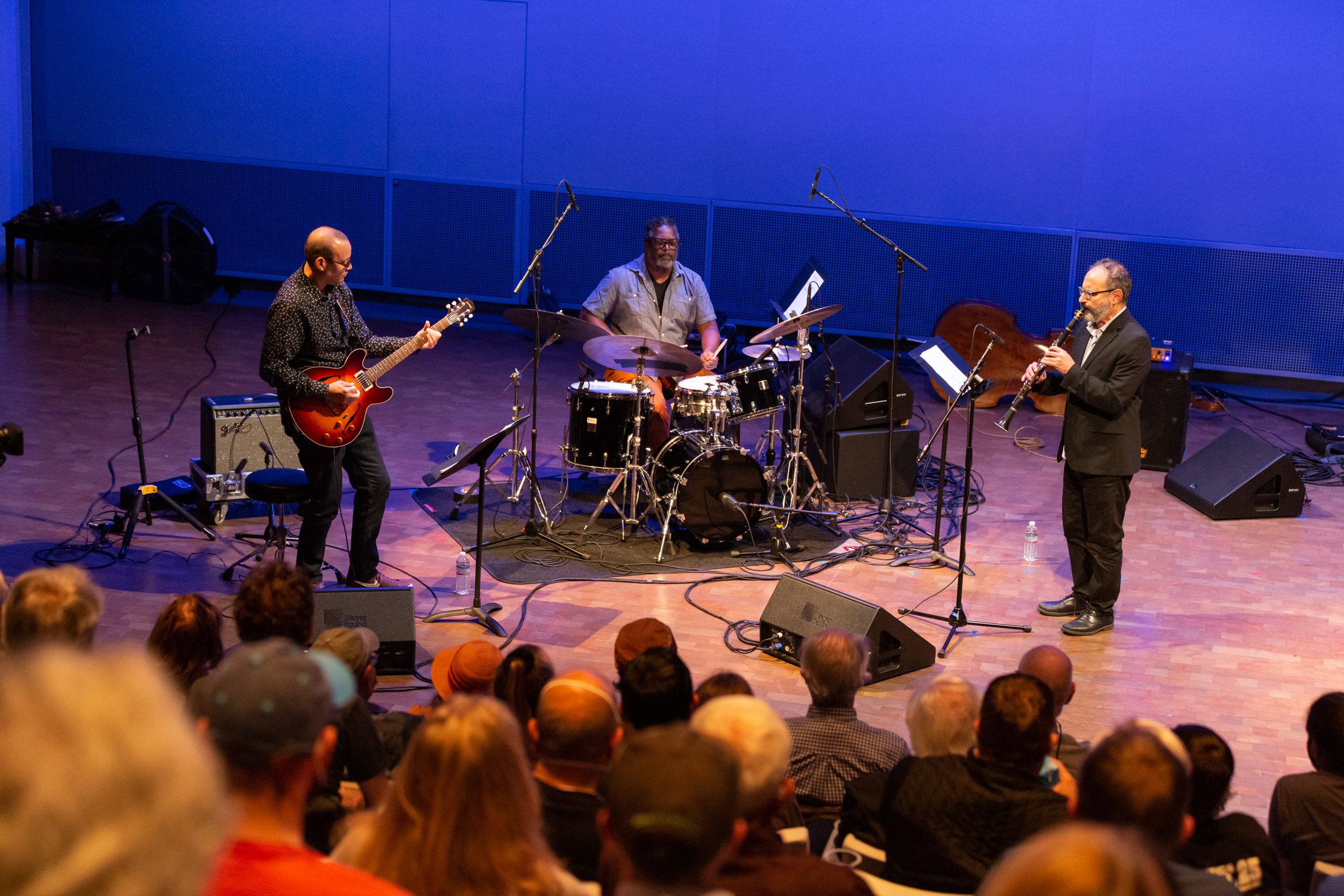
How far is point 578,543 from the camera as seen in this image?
7.24 meters

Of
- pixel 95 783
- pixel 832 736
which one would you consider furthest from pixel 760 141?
pixel 95 783

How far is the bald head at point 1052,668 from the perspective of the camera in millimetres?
3830

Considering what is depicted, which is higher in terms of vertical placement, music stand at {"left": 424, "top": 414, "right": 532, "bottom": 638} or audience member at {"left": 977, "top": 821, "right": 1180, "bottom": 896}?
audience member at {"left": 977, "top": 821, "right": 1180, "bottom": 896}

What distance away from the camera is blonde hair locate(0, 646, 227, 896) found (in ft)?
3.59

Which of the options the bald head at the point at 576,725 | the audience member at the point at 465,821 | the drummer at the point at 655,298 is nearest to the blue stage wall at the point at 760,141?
the drummer at the point at 655,298

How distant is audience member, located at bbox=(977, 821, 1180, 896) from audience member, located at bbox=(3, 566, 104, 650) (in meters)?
2.65

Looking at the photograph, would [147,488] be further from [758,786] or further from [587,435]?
[758,786]

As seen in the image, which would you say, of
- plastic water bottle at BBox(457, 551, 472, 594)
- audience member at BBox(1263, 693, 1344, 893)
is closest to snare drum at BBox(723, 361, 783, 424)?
plastic water bottle at BBox(457, 551, 472, 594)

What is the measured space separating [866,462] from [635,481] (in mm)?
1693

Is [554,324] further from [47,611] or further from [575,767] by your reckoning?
[575,767]

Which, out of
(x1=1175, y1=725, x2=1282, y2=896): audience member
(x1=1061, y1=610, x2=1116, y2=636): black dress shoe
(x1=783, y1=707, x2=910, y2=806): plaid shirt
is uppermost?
(x1=1175, y1=725, x2=1282, y2=896): audience member

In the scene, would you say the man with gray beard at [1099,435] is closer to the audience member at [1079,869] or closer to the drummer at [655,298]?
the drummer at [655,298]

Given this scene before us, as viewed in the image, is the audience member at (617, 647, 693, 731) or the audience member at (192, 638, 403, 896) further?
the audience member at (617, 647, 693, 731)

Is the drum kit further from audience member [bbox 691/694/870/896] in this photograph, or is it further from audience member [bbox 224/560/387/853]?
audience member [bbox 691/694/870/896]
